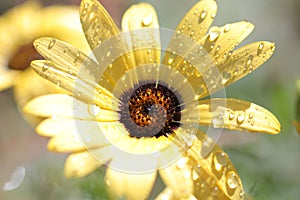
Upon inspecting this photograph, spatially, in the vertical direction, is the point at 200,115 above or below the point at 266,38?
above

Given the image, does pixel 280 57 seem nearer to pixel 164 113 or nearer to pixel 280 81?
pixel 280 81

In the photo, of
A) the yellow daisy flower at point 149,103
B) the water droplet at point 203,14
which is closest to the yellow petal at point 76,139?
the yellow daisy flower at point 149,103

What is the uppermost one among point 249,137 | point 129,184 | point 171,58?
point 171,58

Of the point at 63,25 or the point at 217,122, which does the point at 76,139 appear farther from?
the point at 63,25

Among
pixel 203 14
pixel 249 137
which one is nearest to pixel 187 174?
pixel 203 14

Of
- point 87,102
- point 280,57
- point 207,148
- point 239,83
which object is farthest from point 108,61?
point 280,57

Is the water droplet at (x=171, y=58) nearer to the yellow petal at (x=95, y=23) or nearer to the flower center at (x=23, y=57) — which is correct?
the yellow petal at (x=95, y=23)

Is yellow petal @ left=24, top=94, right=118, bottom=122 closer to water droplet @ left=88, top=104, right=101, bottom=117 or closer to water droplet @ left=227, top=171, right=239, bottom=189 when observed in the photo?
water droplet @ left=88, top=104, right=101, bottom=117
